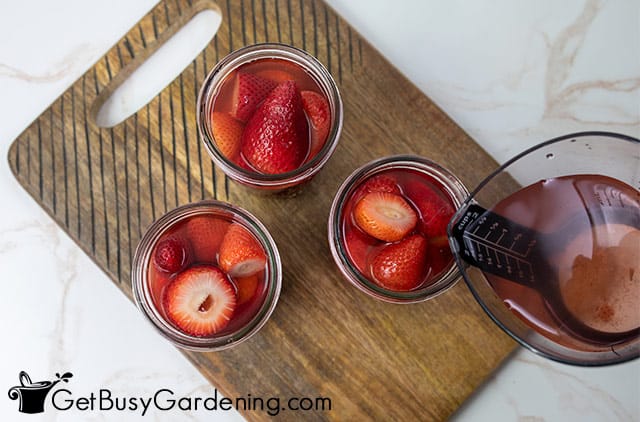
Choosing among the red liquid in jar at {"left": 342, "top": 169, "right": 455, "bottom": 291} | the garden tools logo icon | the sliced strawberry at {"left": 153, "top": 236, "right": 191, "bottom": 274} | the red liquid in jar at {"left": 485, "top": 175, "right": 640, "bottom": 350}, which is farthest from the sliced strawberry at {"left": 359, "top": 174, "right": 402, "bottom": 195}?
the garden tools logo icon

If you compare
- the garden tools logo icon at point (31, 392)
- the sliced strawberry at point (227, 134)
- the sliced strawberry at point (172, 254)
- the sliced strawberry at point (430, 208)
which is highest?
the sliced strawberry at point (227, 134)

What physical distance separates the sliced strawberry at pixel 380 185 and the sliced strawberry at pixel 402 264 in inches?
3.0

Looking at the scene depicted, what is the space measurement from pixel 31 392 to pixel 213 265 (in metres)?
0.47

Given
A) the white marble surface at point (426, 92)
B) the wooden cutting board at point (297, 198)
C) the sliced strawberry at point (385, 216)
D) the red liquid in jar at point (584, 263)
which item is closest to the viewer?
the red liquid in jar at point (584, 263)

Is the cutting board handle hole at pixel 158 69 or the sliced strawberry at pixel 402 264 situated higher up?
the cutting board handle hole at pixel 158 69

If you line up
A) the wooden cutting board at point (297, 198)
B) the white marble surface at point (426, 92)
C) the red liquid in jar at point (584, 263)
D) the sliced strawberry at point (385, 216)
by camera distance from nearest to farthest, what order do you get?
the red liquid in jar at point (584, 263) → the sliced strawberry at point (385, 216) → the wooden cutting board at point (297, 198) → the white marble surface at point (426, 92)

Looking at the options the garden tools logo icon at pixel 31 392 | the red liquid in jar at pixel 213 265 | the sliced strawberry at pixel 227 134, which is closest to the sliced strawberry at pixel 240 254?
the red liquid in jar at pixel 213 265

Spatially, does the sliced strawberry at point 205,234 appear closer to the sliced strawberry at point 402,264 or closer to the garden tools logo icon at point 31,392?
the sliced strawberry at point 402,264

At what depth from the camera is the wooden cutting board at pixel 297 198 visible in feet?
3.37

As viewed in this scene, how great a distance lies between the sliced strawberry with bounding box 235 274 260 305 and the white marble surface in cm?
27

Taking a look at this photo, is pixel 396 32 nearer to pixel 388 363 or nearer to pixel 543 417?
pixel 388 363

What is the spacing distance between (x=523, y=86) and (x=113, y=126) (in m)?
0.71

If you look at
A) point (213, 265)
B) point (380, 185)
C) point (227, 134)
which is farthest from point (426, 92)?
point (213, 265)

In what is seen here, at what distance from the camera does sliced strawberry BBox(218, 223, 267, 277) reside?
92 centimetres
